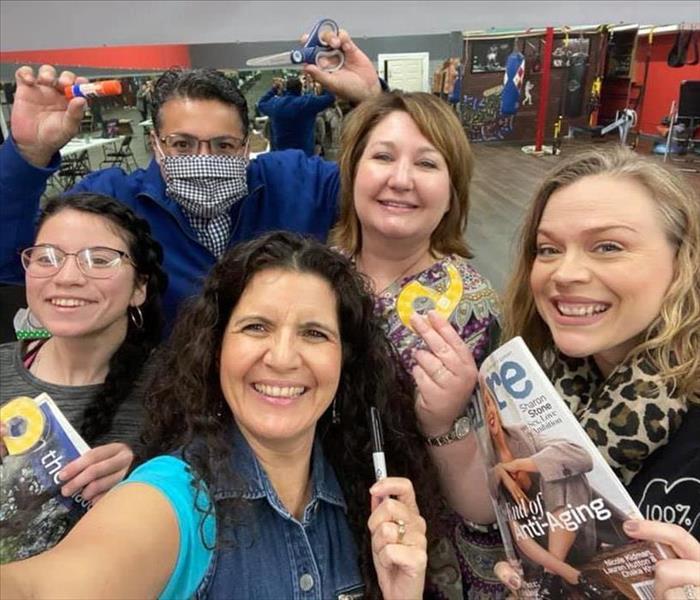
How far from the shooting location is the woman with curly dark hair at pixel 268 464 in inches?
33.1

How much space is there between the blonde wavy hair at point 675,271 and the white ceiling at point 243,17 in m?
0.38

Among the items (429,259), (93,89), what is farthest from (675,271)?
(93,89)

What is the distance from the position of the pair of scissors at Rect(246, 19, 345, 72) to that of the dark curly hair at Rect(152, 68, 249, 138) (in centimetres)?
15

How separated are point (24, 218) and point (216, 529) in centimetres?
118

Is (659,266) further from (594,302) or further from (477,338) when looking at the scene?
(477,338)

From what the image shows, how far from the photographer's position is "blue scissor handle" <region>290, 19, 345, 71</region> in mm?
1448

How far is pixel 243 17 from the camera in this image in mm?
1354

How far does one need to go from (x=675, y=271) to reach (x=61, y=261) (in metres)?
1.40

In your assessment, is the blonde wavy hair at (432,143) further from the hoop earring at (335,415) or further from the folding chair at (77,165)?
the folding chair at (77,165)

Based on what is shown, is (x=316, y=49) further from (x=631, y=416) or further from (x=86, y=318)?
(x=631, y=416)

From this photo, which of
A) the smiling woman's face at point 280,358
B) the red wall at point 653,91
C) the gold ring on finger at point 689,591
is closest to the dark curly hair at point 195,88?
the smiling woman's face at point 280,358

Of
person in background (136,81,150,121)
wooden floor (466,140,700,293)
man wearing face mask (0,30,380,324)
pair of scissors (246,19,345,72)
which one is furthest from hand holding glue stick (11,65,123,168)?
wooden floor (466,140,700,293)

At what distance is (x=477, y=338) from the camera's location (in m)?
1.43

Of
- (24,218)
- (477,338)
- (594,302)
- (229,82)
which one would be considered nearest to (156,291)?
(24,218)
